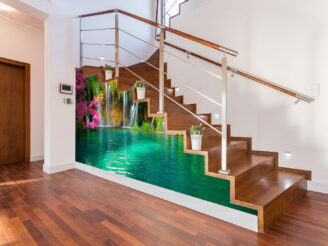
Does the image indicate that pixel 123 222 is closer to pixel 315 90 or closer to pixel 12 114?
pixel 315 90

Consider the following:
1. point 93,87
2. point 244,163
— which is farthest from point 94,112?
point 244,163

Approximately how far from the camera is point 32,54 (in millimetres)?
3549

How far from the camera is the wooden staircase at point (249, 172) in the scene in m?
1.48

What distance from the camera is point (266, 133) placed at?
2.34 meters

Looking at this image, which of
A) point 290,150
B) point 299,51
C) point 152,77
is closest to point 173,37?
point 152,77

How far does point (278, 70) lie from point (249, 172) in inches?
52.1

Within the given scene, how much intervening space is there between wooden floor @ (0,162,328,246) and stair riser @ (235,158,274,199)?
12.1 inches

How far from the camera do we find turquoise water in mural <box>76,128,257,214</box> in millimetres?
2050

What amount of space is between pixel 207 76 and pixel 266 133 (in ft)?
3.78

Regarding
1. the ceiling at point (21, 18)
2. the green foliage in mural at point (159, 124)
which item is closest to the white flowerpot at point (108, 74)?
the green foliage in mural at point (159, 124)

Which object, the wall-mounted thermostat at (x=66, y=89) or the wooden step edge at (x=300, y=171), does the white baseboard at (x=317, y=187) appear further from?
the wall-mounted thermostat at (x=66, y=89)

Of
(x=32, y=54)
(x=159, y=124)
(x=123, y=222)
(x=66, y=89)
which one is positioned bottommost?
(x=123, y=222)

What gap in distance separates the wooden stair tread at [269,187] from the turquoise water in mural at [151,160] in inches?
8.7

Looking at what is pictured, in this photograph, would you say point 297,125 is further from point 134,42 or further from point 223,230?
point 134,42
